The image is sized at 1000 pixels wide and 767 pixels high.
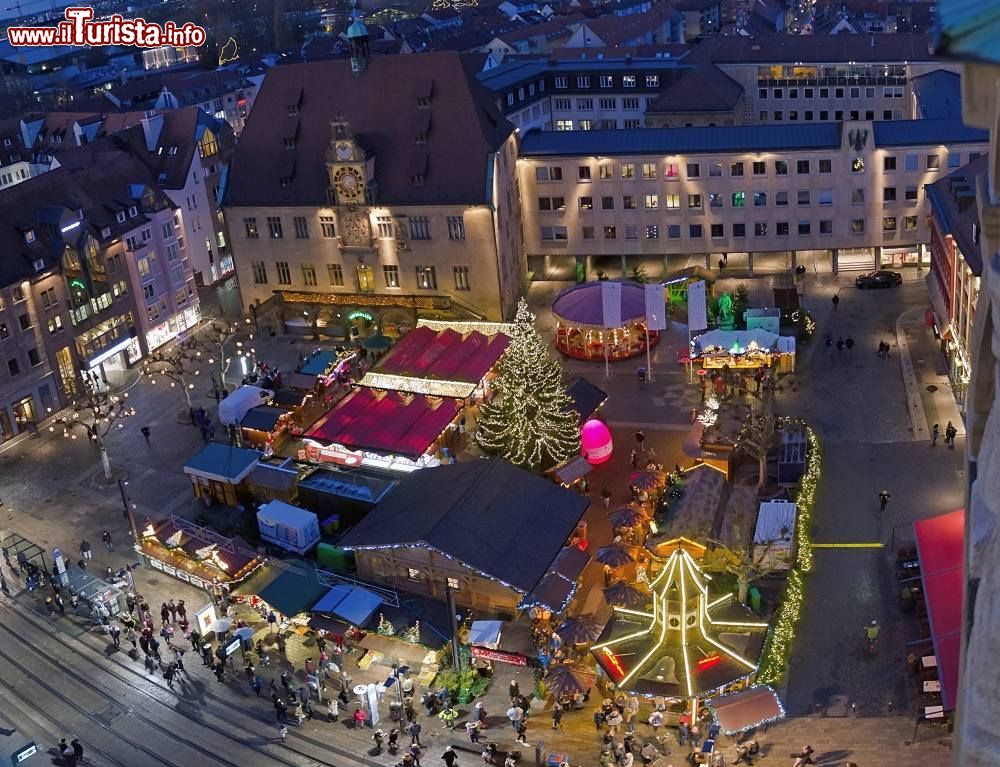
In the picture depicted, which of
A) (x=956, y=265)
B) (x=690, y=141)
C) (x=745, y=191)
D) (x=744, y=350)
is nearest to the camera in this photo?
(x=956, y=265)

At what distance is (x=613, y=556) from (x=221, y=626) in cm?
1659

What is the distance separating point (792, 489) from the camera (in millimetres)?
52312

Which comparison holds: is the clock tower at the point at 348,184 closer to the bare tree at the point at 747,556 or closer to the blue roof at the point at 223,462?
the blue roof at the point at 223,462

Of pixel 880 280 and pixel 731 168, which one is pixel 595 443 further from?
pixel 880 280

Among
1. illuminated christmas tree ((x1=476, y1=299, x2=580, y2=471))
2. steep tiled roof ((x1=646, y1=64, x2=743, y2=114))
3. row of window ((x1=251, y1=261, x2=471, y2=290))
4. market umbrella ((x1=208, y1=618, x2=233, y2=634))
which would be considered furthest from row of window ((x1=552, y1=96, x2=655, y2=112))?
market umbrella ((x1=208, y1=618, x2=233, y2=634))

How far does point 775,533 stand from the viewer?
47.3 m

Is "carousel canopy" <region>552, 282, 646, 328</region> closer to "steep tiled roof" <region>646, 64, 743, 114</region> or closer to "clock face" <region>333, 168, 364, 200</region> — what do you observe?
"clock face" <region>333, 168, 364, 200</region>

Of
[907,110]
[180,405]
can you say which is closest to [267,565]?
[180,405]

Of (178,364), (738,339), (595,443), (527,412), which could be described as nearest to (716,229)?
(738,339)

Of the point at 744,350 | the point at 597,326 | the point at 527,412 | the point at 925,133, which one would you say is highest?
the point at 925,133

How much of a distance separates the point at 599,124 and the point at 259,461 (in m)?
64.0

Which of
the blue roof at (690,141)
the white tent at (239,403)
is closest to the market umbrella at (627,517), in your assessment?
the white tent at (239,403)

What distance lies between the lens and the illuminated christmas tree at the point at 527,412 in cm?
5425

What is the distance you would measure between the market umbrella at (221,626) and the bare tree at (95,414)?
2080 centimetres
